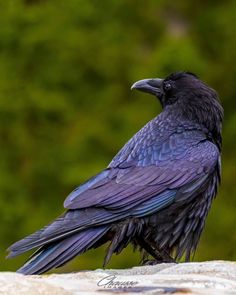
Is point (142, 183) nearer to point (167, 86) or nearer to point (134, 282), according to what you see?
point (167, 86)

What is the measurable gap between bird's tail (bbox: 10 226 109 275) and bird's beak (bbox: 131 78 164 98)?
1885mm

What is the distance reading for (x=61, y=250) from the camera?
28.8 ft

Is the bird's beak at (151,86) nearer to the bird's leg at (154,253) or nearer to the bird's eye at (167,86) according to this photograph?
the bird's eye at (167,86)

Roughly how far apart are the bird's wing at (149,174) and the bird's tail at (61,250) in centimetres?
23

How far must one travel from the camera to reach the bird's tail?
8.59m

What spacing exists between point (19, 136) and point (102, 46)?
224 centimetres

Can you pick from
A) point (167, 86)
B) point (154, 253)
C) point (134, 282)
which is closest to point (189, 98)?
point (167, 86)

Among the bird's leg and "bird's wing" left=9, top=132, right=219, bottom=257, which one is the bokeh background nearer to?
"bird's wing" left=9, top=132, right=219, bottom=257

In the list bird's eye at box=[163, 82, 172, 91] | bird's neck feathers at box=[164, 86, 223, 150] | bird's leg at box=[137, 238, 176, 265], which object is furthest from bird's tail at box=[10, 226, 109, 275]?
bird's eye at box=[163, 82, 172, 91]

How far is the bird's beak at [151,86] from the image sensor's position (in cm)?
1060

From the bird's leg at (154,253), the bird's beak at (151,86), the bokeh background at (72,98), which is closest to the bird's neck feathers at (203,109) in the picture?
the bird's beak at (151,86)

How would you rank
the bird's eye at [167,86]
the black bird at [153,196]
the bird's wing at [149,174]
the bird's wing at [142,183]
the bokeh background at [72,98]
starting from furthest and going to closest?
the bokeh background at [72,98]
the bird's eye at [167,86]
the bird's wing at [149,174]
the bird's wing at [142,183]
the black bird at [153,196]

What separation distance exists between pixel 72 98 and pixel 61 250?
13.1m

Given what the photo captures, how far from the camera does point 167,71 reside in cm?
2053
